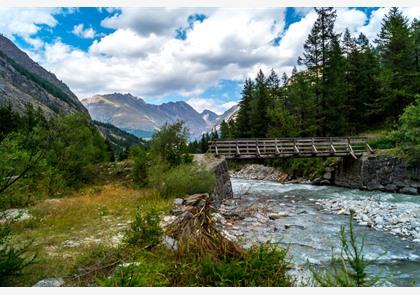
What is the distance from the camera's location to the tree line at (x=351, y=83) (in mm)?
36438

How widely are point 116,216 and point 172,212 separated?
6.03ft

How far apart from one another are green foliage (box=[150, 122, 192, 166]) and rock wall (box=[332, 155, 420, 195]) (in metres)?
14.5

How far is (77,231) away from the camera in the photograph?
31.0ft

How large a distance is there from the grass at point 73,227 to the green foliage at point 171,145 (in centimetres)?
279

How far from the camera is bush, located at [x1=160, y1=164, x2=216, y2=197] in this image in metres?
14.1

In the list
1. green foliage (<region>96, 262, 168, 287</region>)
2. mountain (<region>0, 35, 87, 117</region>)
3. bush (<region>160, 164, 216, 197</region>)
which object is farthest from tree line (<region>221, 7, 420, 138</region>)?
mountain (<region>0, 35, 87, 117</region>)

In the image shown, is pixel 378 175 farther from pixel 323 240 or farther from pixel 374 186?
pixel 323 240

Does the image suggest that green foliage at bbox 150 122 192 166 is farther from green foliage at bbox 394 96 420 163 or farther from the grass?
green foliage at bbox 394 96 420 163

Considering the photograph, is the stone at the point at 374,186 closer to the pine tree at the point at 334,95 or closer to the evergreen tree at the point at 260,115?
the pine tree at the point at 334,95

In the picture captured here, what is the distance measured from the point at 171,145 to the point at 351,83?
31.9 metres

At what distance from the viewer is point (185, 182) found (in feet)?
47.1

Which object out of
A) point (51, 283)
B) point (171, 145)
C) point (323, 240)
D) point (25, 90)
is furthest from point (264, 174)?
point (25, 90)

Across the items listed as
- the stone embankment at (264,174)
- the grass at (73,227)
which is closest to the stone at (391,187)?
the stone embankment at (264,174)

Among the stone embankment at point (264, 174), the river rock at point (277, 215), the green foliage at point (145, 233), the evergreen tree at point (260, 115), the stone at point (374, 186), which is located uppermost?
the evergreen tree at point (260, 115)
